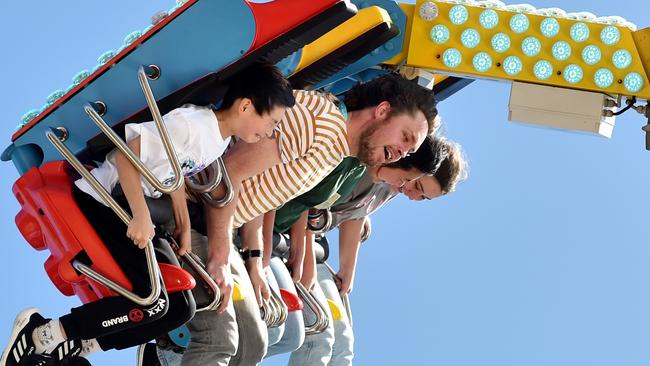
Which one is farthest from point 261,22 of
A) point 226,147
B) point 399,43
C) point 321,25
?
point 399,43

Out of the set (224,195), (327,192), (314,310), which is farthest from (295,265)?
(224,195)

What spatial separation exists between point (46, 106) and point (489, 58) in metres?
1.56

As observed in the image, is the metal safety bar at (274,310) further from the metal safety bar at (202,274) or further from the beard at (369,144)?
the beard at (369,144)

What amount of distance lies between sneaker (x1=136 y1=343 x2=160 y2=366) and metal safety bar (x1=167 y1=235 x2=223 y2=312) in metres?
0.46

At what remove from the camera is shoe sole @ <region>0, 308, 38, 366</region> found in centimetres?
358

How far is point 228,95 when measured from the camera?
12.1 feet

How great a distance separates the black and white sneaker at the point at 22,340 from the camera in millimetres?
3559

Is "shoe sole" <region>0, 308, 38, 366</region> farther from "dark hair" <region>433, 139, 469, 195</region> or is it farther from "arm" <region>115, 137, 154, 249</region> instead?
"dark hair" <region>433, 139, 469, 195</region>

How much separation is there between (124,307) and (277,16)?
33.5 inches

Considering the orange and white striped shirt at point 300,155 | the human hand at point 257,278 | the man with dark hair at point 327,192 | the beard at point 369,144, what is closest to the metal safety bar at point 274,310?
the human hand at point 257,278

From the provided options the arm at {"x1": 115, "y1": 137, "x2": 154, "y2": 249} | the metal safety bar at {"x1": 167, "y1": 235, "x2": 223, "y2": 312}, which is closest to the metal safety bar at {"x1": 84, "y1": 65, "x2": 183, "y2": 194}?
the arm at {"x1": 115, "y1": 137, "x2": 154, "y2": 249}

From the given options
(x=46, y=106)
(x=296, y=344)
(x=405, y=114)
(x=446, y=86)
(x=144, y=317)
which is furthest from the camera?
(x=446, y=86)

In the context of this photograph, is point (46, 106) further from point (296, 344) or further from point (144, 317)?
point (296, 344)

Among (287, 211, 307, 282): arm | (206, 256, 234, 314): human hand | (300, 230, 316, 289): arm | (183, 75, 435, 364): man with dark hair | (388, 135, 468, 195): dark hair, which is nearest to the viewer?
(206, 256, 234, 314): human hand
